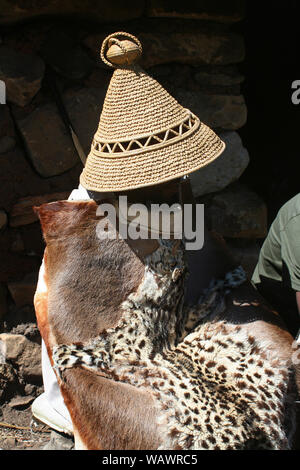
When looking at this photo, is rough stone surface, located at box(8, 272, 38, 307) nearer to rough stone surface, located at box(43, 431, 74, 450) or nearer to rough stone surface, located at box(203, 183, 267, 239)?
rough stone surface, located at box(43, 431, 74, 450)

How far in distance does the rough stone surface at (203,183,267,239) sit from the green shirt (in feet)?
1.25

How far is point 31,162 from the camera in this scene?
2.34 metres

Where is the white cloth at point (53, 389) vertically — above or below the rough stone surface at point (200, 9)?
below

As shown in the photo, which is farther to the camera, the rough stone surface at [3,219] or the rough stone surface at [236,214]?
the rough stone surface at [236,214]


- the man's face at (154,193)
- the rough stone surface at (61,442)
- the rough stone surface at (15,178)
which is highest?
the man's face at (154,193)

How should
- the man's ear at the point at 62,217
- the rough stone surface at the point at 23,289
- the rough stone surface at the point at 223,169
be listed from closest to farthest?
the man's ear at the point at 62,217
the rough stone surface at the point at 23,289
the rough stone surface at the point at 223,169

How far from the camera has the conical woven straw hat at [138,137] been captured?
1550 mm

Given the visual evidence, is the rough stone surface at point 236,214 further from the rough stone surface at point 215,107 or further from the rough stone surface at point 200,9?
the rough stone surface at point 200,9

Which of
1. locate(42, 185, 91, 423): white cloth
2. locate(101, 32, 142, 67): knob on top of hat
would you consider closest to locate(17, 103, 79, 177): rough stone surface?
locate(42, 185, 91, 423): white cloth

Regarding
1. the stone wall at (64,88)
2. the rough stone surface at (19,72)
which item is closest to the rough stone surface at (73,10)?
the stone wall at (64,88)

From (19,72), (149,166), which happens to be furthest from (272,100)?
(149,166)

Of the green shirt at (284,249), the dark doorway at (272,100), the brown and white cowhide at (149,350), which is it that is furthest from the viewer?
the dark doorway at (272,100)

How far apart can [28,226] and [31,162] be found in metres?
0.30
